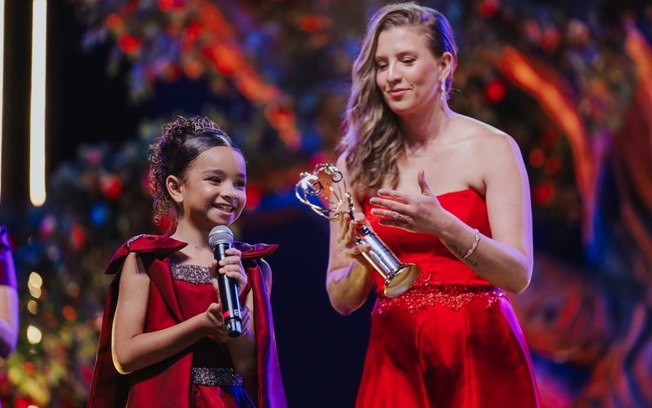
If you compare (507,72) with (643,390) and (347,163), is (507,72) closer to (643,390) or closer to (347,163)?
(643,390)

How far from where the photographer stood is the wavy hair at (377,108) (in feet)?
8.55

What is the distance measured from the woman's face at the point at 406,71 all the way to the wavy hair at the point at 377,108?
0.10 ft

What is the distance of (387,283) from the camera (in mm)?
2207

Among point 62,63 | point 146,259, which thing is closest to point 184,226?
point 146,259

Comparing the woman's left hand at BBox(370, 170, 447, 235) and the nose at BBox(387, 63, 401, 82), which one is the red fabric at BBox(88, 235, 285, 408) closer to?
the woman's left hand at BBox(370, 170, 447, 235)

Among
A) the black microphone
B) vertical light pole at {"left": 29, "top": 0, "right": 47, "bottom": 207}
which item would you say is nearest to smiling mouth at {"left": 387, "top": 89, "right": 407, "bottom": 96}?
the black microphone

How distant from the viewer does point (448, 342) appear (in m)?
2.40

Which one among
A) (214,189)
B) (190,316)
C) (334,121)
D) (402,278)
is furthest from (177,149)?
(334,121)

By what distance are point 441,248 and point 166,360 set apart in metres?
0.76

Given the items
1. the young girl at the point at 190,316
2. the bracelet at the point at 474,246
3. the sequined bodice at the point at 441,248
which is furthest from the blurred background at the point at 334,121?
the bracelet at the point at 474,246

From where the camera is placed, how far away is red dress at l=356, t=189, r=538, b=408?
7.84ft

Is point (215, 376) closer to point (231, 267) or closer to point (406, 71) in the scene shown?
point (231, 267)

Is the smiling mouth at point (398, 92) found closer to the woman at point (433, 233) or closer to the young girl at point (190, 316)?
the woman at point (433, 233)

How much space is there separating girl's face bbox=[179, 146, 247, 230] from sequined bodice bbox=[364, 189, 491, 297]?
0.42 meters
